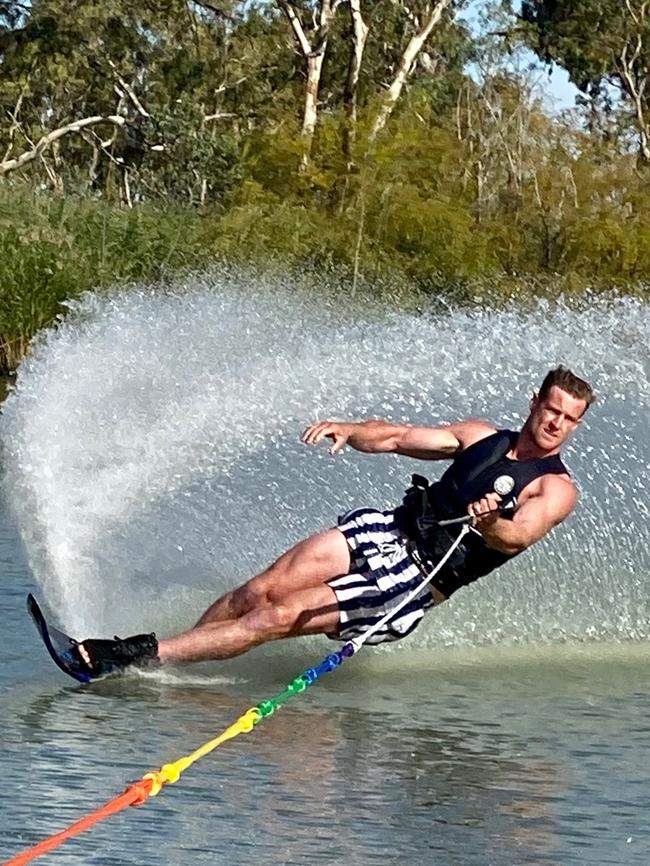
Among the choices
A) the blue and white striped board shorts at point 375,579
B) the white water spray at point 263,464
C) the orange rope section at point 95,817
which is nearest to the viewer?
the orange rope section at point 95,817

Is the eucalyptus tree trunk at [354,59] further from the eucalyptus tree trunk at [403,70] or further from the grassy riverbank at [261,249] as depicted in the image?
the grassy riverbank at [261,249]

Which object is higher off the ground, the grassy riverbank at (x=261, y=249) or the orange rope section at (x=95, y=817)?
the grassy riverbank at (x=261, y=249)

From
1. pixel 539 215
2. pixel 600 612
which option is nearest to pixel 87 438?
pixel 600 612

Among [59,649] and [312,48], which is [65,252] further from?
[312,48]

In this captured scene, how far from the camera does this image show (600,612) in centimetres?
838

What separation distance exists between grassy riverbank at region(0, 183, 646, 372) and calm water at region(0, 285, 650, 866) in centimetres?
930

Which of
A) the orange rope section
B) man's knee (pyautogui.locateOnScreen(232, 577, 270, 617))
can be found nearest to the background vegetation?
man's knee (pyautogui.locateOnScreen(232, 577, 270, 617))

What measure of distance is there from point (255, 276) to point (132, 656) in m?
16.4

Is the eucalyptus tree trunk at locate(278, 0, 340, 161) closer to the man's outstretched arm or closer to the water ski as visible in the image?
the man's outstretched arm

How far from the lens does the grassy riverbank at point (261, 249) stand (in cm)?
1956

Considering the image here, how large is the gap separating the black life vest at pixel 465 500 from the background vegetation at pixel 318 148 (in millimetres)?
12832

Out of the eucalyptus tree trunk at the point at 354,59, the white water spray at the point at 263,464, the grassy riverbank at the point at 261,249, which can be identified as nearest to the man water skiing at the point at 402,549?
the white water spray at the point at 263,464

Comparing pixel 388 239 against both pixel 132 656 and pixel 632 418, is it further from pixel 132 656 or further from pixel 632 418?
pixel 132 656

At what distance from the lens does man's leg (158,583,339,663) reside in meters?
6.78
